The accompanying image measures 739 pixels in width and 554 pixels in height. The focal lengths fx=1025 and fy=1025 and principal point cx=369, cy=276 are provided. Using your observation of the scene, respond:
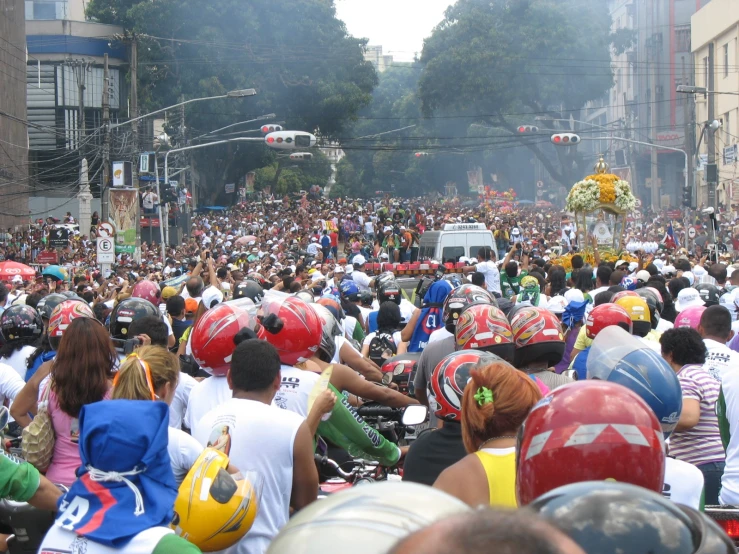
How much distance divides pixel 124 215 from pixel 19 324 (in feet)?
63.0

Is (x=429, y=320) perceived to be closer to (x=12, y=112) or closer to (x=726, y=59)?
(x=12, y=112)

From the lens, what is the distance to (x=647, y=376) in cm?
394

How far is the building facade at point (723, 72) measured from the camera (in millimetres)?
47031

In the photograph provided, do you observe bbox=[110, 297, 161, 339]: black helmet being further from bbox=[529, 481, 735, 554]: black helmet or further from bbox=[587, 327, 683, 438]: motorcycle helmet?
bbox=[529, 481, 735, 554]: black helmet

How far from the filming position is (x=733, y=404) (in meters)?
5.66

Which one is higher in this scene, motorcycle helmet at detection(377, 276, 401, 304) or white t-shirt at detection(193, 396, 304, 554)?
motorcycle helmet at detection(377, 276, 401, 304)

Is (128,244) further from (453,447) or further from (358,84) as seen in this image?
(358,84)

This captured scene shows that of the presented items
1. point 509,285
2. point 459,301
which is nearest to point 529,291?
point 509,285

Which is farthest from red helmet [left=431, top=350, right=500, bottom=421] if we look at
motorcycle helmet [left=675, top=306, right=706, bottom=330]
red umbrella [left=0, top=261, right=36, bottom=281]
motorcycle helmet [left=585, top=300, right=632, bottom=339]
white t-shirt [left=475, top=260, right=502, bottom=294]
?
red umbrella [left=0, top=261, right=36, bottom=281]

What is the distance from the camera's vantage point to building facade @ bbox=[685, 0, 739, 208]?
154 feet

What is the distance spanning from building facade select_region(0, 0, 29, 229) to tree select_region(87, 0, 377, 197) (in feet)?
27.5

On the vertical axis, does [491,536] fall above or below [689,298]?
above

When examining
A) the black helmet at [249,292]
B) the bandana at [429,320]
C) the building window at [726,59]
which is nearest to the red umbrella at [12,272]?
the black helmet at [249,292]

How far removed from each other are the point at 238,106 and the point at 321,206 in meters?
7.13
